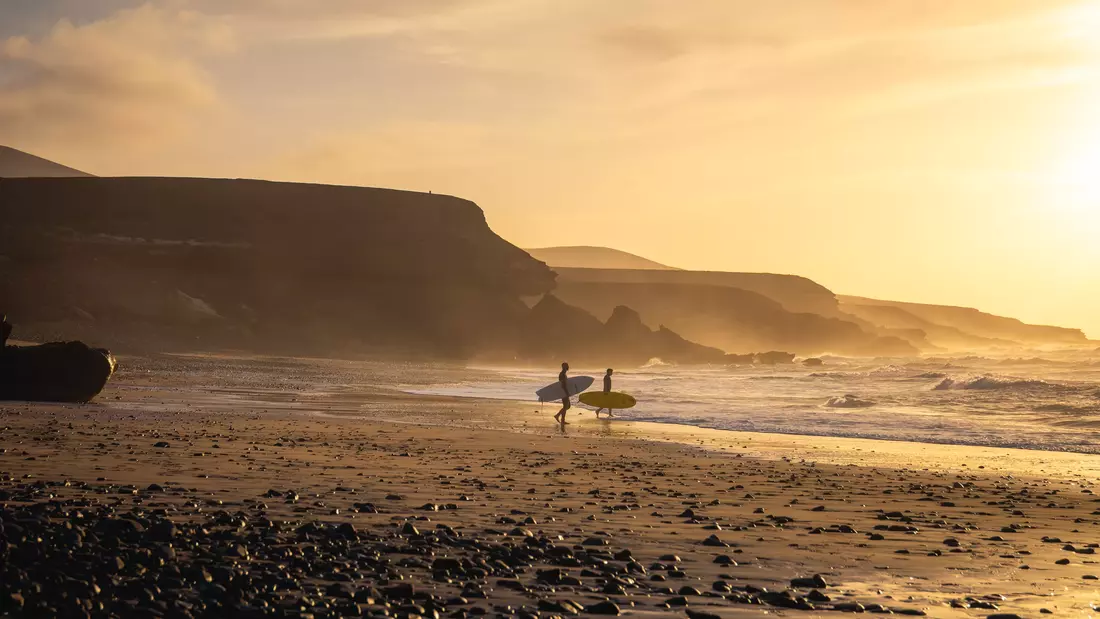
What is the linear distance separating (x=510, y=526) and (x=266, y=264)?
342 feet

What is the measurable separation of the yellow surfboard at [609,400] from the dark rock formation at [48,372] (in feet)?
46.4

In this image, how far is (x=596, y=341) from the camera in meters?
115

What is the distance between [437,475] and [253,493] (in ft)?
10.7

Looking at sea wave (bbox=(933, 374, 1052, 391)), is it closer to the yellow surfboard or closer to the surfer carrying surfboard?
the yellow surfboard

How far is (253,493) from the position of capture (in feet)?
37.8

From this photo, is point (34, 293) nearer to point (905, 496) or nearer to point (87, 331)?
point (87, 331)

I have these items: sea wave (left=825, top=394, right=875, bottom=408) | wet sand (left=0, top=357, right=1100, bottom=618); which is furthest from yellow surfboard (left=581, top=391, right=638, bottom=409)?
wet sand (left=0, top=357, right=1100, bottom=618)

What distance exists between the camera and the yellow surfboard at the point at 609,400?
1253 inches

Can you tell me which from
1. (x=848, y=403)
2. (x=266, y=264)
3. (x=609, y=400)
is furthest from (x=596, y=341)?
(x=609, y=400)

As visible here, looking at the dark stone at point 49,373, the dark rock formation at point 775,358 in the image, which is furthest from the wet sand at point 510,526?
the dark rock formation at point 775,358

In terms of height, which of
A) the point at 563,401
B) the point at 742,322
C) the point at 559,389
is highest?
the point at 742,322

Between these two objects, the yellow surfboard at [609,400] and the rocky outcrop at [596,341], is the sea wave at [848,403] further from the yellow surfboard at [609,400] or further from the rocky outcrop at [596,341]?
the rocky outcrop at [596,341]

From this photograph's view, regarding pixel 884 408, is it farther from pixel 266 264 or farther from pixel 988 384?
pixel 266 264

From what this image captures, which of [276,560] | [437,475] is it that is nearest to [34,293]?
[437,475]
